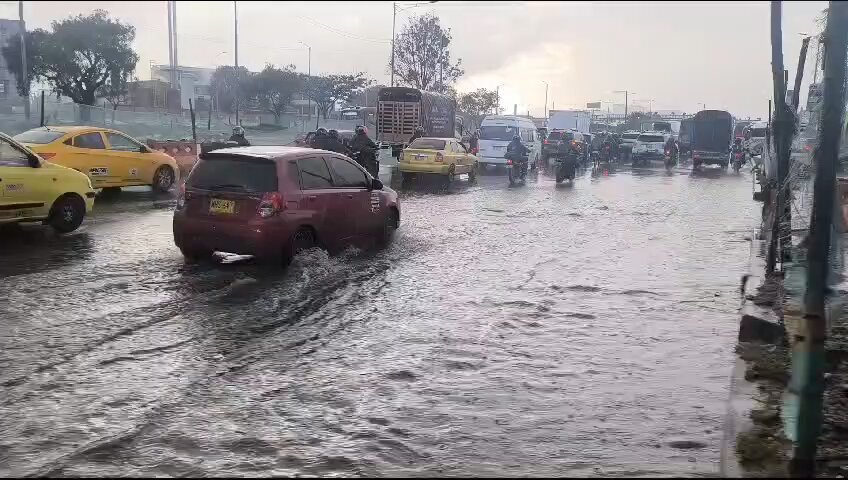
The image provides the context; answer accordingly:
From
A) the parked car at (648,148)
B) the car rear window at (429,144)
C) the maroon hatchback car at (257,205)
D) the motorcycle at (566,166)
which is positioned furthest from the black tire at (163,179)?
the parked car at (648,148)

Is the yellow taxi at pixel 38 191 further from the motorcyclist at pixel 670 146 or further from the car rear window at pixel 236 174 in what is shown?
the motorcyclist at pixel 670 146

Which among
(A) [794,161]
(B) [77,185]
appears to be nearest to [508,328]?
(A) [794,161]

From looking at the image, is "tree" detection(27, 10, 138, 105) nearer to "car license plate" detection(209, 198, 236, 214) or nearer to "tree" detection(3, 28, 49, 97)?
"tree" detection(3, 28, 49, 97)

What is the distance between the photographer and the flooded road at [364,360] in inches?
178

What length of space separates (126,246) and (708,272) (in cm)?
802

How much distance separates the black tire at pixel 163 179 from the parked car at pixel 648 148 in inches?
1180

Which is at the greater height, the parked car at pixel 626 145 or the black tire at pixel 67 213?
the parked car at pixel 626 145

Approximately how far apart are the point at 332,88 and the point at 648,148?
38478mm

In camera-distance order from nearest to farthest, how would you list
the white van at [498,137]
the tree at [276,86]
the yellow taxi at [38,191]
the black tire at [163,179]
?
the yellow taxi at [38,191]
the black tire at [163,179]
the white van at [498,137]
the tree at [276,86]

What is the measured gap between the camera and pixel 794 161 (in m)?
10.3

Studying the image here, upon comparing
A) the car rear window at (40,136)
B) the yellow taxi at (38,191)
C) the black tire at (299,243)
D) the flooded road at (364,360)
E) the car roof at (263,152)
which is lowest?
the flooded road at (364,360)

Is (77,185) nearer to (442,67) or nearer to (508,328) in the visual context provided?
(508,328)

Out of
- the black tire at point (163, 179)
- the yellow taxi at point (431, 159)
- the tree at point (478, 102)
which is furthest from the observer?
the tree at point (478, 102)

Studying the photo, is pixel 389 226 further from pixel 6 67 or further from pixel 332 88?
pixel 332 88
